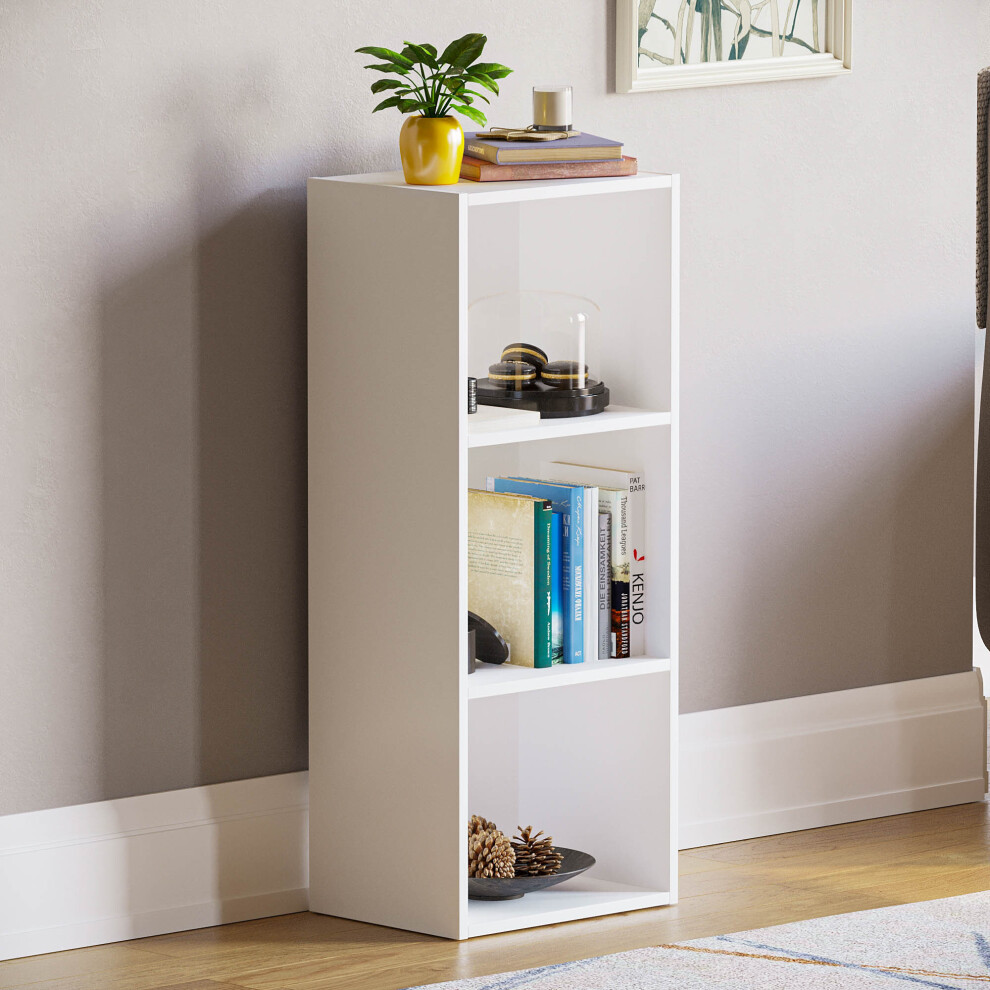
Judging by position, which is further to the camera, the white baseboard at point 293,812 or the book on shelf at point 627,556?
the book on shelf at point 627,556

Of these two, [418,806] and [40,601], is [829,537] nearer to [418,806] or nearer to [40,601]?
[418,806]

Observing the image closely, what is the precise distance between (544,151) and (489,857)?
3.35ft

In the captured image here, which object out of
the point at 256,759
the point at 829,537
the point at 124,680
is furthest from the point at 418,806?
the point at 829,537

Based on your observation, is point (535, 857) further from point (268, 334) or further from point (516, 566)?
point (268, 334)

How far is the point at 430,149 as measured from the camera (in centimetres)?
236

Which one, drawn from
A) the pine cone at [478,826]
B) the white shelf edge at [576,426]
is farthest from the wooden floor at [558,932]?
the white shelf edge at [576,426]

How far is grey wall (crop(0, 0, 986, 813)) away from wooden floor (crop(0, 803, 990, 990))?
0.77ft

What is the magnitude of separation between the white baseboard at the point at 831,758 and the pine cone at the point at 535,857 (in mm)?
359

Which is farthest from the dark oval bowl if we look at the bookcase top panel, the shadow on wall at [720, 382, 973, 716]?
the bookcase top panel

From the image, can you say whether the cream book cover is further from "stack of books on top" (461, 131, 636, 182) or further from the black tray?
"stack of books on top" (461, 131, 636, 182)

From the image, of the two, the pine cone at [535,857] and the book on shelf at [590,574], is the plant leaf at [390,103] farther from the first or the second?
the pine cone at [535,857]

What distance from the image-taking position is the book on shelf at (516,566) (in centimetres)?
249

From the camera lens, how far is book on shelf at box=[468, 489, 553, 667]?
249 cm

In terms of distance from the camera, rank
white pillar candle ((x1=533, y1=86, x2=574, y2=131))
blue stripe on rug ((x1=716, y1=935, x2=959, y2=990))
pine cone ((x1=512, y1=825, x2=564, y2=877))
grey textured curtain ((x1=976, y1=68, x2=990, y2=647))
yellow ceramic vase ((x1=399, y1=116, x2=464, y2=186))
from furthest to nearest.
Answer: grey textured curtain ((x1=976, y1=68, x2=990, y2=647))
pine cone ((x1=512, y1=825, x2=564, y2=877))
white pillar candle ((x1=533, y1=86, x2=574, y2=131))
yellow ceramic vase ((x1=399, y1=116, x2=464, y2=186))
blue stripe on rug ((x1=716, y1=935, x2=959, y2=990))
